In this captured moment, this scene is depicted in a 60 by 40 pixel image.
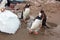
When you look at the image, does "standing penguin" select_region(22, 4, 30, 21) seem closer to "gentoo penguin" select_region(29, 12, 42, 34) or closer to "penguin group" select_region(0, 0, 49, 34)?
"penguin group" select_region(0, 0, 49, 34)

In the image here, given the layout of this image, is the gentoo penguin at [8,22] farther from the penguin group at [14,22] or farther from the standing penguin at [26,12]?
the standing penguin at [26,12]

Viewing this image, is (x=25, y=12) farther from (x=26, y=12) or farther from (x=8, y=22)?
(x=8, y=22)

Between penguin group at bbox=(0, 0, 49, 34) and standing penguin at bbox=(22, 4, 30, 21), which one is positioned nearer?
penguin group at bbox=(0, 0, 49, 34)

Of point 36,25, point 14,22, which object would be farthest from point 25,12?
point 36,25

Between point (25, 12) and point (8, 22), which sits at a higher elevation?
point (25, 12)

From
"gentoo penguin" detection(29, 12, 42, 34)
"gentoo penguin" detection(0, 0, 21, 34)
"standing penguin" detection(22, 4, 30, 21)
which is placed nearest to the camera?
"gentoo penguin" detection(29, 12, 42, 34)

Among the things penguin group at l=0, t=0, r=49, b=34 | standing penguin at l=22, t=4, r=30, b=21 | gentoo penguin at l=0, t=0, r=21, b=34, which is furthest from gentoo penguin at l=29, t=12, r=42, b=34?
standing penguin at l=22, t=4, r=30, b=21

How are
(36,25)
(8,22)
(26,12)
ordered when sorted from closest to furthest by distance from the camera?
(36,25) < (8,22) < (26,12)

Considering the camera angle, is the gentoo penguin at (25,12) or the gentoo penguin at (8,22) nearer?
the gentoo penguin at (8,22)

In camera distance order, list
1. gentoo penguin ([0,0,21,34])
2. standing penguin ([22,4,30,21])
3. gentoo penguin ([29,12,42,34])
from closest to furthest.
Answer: gentoo penguin ([29,12,42,34]), gentoo penguin ([0,0,21,34]), standing penguin ([22,4,30,21])

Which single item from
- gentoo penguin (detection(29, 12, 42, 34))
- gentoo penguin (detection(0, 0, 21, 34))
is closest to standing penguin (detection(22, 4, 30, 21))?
gentoo penguin (detection(0, 0, 21, 34))

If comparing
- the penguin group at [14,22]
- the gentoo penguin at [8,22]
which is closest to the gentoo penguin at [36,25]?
the penguin group at [14,22]

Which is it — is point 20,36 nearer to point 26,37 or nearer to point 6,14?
point 26,37

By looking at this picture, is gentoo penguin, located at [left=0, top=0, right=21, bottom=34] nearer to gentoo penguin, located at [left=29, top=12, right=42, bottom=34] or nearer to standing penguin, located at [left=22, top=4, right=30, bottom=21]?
standing penguin, located at [left=22, top=4, right=30, bottom=21]
